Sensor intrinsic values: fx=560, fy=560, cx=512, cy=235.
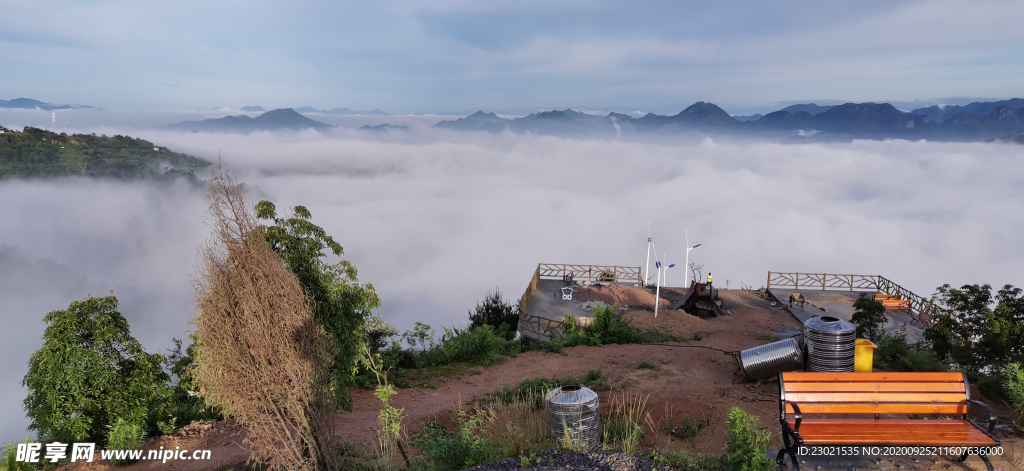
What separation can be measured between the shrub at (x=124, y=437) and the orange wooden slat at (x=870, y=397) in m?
7.61

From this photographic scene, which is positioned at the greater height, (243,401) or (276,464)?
(243,401)

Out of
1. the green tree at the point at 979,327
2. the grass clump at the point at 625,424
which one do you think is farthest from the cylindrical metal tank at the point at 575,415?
the green tree at the point at 979,327

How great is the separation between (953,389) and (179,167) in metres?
115

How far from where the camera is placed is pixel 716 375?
1044cm

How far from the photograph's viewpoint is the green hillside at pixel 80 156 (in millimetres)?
71500

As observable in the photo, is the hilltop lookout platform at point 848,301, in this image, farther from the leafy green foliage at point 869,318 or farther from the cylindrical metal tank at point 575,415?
the cylindrical metal tank at point 575,415

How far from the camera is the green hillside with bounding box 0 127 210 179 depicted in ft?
235

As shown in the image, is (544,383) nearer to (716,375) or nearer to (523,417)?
(523,417)

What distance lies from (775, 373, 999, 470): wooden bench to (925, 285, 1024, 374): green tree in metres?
4.87

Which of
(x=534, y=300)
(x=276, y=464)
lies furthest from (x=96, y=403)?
(x=534, y=300)

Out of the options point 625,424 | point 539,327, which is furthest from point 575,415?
point 539,327

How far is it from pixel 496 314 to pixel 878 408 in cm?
1434

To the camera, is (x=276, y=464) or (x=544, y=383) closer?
(x=276, y=464)

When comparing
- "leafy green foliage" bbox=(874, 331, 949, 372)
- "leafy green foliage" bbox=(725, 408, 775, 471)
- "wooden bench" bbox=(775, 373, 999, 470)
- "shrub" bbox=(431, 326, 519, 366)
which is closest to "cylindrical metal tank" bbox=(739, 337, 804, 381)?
"leafy green foliage" bbox=(874, 331, 949, 372)
